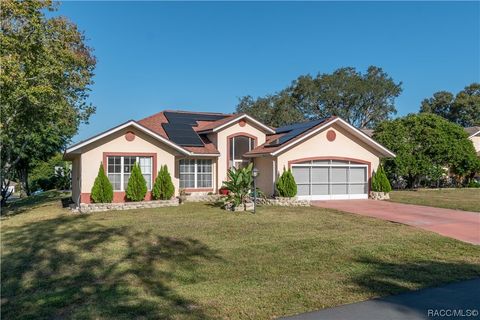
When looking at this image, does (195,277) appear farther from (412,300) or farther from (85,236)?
(85,236)

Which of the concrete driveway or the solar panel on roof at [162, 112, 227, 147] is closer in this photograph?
the concrete driveway

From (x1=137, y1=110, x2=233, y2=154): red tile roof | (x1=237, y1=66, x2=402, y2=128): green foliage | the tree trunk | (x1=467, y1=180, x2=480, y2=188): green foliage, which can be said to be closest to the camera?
(x1=137, y1=110, x2=233, y2=154): red tile roof

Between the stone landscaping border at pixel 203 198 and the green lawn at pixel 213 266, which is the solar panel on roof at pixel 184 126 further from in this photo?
the green lawn at pixel 213 266

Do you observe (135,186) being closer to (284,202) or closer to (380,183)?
(284,202)

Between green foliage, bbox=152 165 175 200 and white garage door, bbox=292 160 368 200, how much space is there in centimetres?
666

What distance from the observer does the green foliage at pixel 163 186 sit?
19.0 m

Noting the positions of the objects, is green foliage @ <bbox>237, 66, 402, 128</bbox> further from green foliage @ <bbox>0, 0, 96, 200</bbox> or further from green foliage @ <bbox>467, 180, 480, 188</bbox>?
green foliage @ <bbox>0, 0, 96, 200</bbox>

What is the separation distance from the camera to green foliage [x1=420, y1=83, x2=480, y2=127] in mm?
61688

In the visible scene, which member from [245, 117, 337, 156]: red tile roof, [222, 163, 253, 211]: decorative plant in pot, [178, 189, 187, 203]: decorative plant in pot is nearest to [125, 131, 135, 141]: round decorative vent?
[178, 189, 187, 203]: decorative plant in pot

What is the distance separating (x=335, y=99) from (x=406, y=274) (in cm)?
4780

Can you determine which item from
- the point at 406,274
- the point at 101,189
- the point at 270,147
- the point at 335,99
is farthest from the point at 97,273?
the point at 335,99

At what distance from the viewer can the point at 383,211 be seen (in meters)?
16.2

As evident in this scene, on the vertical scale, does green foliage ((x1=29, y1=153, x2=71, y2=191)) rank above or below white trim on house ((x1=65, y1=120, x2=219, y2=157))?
below

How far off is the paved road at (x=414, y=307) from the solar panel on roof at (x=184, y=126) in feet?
57.8
